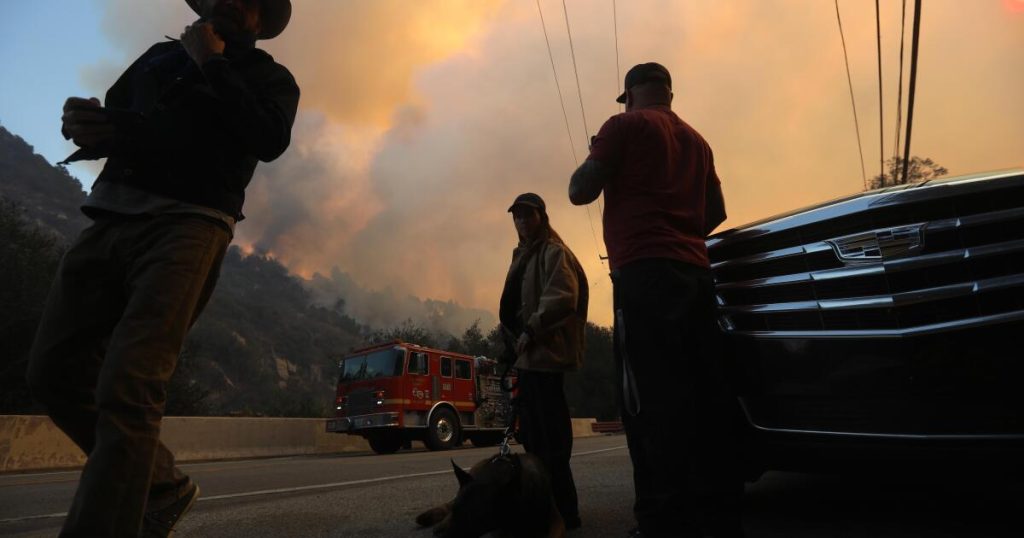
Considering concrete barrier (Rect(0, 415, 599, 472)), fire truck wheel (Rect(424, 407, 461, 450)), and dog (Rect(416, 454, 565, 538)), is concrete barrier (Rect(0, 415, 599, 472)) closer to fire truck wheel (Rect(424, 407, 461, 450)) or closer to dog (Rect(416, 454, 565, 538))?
fire truck wheel (Rect(424, 407, 461, 450))

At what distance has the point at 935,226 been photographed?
204 cm

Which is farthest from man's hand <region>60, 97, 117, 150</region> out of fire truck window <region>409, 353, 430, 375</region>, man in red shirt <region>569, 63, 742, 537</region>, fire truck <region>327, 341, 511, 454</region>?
fire truck window <region>409, 353, 430, 375</region>

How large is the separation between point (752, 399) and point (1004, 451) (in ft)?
2.49

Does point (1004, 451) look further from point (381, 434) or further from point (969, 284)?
point (381, 434)

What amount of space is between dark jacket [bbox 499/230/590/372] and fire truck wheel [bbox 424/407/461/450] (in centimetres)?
1175

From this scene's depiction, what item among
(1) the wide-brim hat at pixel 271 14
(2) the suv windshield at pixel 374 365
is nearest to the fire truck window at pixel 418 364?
(2) the suv windshield at pixel 374 365

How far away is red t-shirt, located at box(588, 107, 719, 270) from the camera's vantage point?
221 centimetres

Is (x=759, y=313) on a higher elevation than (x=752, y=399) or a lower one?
higher

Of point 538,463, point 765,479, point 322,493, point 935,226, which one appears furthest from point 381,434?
point 935,226

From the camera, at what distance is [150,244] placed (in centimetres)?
170

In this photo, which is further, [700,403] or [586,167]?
[586,167]

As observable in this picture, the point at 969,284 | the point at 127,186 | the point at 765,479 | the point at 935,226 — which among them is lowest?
the point at 765,479

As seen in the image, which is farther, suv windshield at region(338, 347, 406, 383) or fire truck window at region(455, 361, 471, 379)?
fire truck window at region(455, 361, 471, 379)

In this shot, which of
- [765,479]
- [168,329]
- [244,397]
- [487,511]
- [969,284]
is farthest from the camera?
[244,397]
